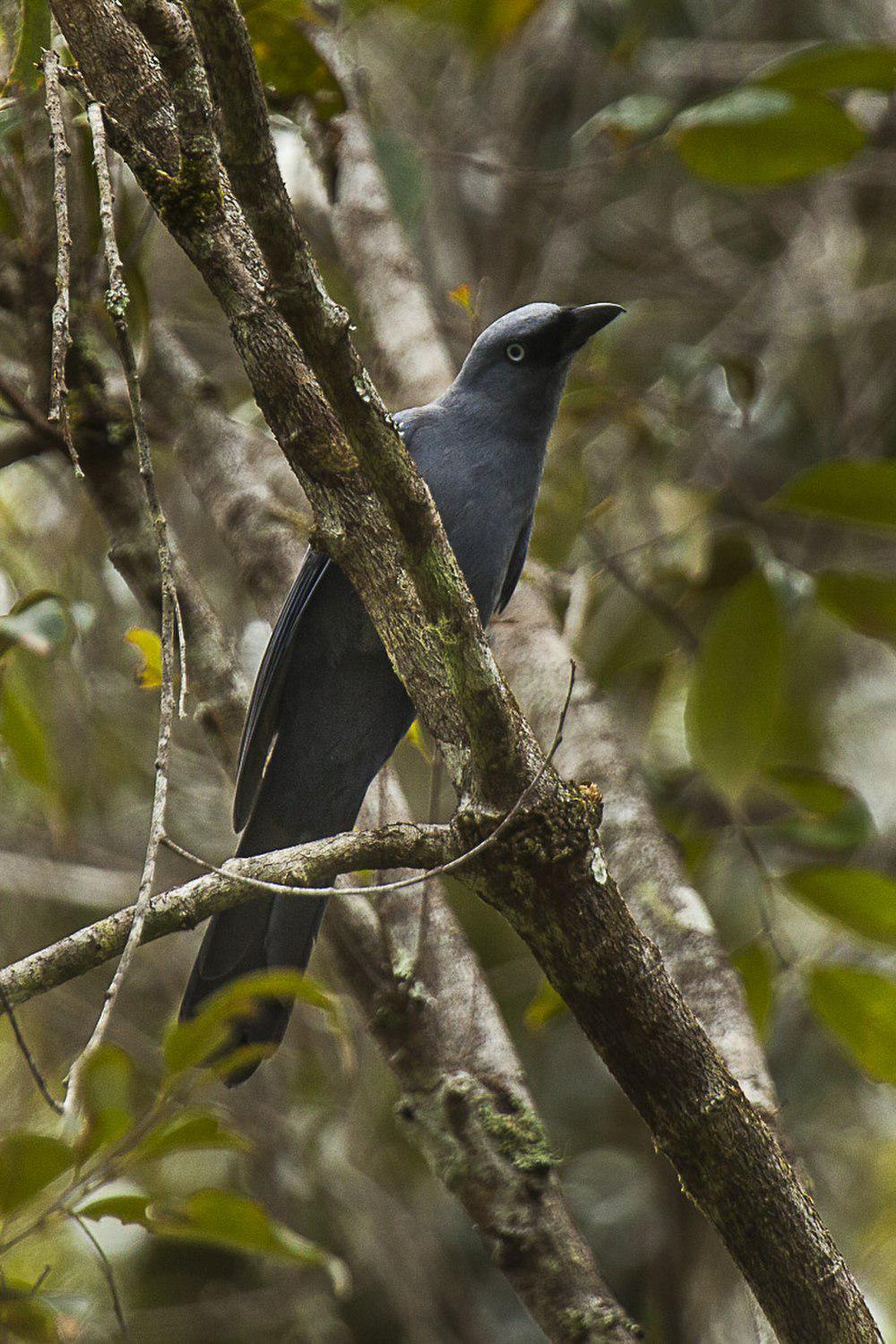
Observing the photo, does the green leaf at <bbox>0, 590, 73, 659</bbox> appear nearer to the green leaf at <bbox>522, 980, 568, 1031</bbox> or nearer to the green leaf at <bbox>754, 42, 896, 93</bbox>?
the green leaf at <bbox>522, 980, 568, 1031</bbox>

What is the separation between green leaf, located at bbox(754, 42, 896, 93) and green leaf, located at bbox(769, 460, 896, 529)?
41.1 inches

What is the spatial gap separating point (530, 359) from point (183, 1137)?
2398 millimetres

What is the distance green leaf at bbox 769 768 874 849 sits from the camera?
3.76 m

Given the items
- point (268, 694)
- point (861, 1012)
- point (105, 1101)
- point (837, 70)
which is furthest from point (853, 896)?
point (837, 70)

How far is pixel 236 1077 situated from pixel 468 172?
4.34 metres

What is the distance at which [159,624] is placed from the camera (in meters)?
3.30

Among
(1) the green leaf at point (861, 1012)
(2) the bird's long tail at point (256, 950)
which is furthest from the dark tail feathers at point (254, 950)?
(1) the green leaf at point (861, 1012)

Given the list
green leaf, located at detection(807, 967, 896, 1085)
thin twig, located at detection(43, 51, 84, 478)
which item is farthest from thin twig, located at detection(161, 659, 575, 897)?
green leaf, located at detection(807, 967, 896, 1085)

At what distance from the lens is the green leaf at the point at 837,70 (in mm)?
3656

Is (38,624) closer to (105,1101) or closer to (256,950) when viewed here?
(256,950)

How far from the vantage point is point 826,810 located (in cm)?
379

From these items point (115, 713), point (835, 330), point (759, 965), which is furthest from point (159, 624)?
point (835, 330)

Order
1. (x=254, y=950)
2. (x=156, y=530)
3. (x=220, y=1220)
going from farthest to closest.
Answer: (x=254, y=950) → (x=220, y=1220) → (x=156, y=530)

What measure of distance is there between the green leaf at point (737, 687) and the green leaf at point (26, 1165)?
6.81ft
